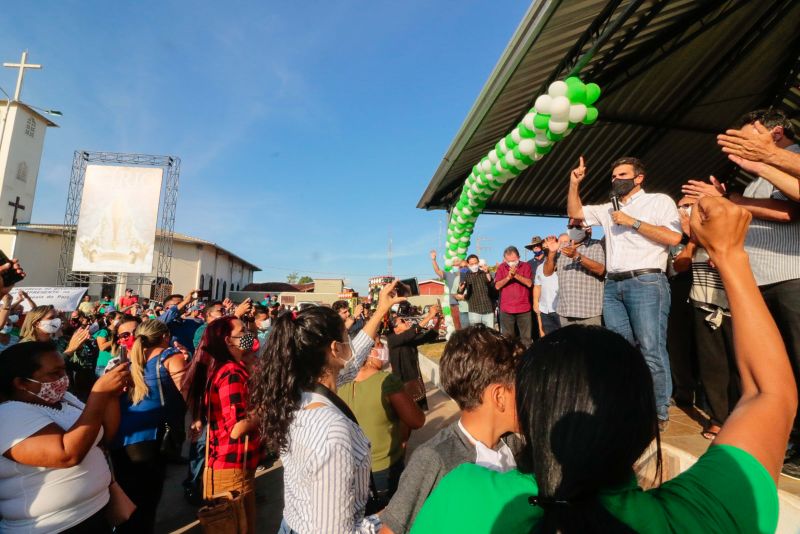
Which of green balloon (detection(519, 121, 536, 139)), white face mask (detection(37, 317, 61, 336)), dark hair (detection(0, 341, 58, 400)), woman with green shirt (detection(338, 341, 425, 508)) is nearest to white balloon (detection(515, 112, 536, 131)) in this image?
green balloon (detection(519, 121, 536, 139))

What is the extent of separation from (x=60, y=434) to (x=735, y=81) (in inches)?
376

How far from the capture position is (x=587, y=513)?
2.16ft

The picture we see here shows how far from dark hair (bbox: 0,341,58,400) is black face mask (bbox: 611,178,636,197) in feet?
12.2

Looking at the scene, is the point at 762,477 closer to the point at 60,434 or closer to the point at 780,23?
the point at 60,434

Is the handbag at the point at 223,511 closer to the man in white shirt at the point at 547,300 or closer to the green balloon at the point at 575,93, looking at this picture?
the man in white shirt at the point at 547,300

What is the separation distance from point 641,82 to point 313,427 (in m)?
7.43

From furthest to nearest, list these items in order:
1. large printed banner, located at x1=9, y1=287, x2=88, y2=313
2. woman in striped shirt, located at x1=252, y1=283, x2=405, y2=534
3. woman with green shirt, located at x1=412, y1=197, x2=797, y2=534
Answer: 1. large printed banner, located at x1=9, y1=287, x2=88, y2=313
2. woman in striped shirt, located at x1=252, y1=283, x2=405, y2=534
3. woman with green shirt, located at x1=412, y1=197, x2=797, y2=534

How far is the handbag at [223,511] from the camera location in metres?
2.25

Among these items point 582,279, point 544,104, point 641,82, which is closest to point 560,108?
point 544,104

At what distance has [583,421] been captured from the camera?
72 centimetres

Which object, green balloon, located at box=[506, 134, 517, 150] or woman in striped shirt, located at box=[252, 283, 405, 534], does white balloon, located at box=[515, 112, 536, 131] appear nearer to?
green balloon, located at box=[506, 134, 517, 150]

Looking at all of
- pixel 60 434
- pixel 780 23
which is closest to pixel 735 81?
pixel 780 23

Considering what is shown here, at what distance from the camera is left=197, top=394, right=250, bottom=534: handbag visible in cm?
225

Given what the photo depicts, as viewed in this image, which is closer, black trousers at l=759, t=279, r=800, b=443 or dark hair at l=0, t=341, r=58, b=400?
dark hair at l=0, t=341, r=58, b=400
